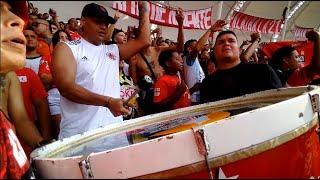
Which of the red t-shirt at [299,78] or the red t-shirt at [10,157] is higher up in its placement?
the red t-shirt at [10,157]

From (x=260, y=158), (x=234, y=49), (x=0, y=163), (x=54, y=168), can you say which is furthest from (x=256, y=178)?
(x=234, y=49)

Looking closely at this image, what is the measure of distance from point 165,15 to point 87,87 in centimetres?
699

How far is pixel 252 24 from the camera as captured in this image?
12.0 meters

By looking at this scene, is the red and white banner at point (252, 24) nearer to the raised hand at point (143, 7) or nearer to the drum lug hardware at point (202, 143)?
the raised hand at point (143, 7)

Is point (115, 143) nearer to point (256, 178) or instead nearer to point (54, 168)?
point (54, 168)

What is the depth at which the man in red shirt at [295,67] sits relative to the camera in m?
3.55

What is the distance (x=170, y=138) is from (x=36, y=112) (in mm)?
1803

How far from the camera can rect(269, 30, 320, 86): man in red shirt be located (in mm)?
3549

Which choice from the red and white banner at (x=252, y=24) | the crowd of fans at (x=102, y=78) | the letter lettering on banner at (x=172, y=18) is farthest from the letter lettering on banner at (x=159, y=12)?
the crowd of fans at (x=102, y=78)

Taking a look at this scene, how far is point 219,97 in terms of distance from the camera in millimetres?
3203

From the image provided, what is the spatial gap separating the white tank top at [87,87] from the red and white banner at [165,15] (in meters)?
5.43

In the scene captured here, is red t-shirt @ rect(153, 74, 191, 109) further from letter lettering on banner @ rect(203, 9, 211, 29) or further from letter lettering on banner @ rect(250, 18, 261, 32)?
letter lettering on banner @ rect(250, 18, 261, 32)

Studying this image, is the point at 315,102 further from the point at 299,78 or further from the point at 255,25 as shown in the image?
the point at 255,25

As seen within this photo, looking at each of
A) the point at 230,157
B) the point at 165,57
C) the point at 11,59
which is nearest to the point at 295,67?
the point at 165,57
